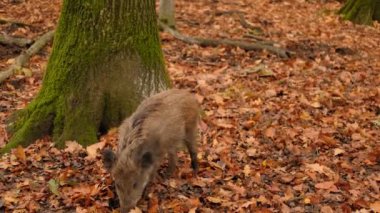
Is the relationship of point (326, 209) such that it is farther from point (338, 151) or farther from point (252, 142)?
point (252, 142)

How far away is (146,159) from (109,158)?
0.39 metres

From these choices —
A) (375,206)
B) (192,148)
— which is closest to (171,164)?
(192,148)

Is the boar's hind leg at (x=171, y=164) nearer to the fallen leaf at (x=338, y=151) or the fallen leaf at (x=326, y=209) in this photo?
the fallen leaf at (x=326, y=209)

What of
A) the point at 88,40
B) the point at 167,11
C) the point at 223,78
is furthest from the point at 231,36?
the point at 88,40

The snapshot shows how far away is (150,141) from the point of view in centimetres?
575

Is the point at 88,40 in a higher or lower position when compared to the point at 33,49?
higher

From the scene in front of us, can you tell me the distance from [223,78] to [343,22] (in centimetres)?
823

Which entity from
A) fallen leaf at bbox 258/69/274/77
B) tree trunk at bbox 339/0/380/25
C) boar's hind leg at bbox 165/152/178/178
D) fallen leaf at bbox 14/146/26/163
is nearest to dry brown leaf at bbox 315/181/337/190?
boar's hind leg at bbox 165/152/178/178

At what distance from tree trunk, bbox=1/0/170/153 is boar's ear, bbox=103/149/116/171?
172cm

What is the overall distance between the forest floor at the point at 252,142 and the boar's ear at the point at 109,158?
0.51 m

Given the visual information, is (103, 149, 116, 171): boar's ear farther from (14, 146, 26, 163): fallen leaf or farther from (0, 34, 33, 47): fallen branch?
(0, 34, 33, 47): fallen branch

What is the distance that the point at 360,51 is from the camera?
13.1 metres

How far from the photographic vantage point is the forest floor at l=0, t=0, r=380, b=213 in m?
5.82

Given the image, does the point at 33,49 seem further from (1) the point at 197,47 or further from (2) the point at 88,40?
(2) the point at 88,40
